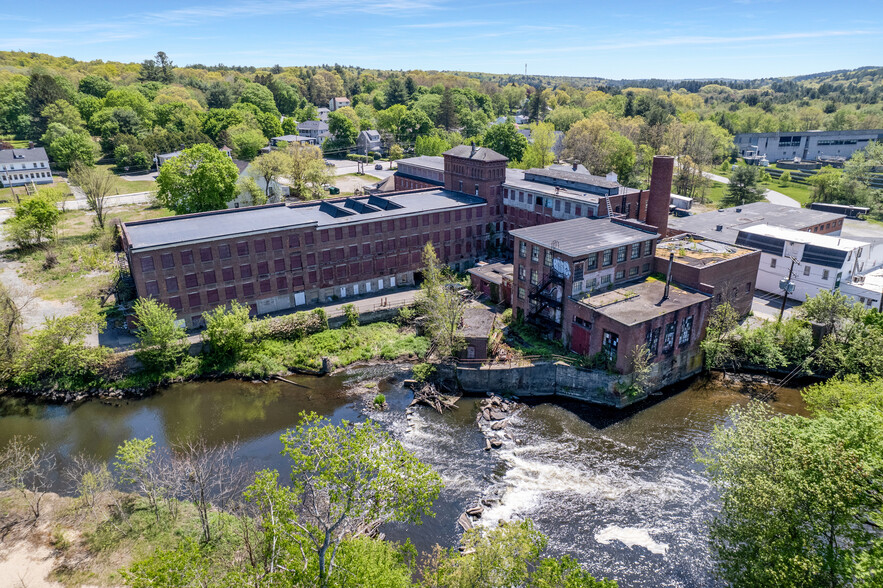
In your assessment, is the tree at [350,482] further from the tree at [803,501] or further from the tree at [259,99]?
the tree at [259,99]

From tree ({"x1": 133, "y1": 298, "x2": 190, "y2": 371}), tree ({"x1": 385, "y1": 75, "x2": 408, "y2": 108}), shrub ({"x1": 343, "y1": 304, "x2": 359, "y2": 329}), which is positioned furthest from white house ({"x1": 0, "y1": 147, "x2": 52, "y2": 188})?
tree ({"x1": 385, "y1": 75, "x2": 408, "y2": 108})

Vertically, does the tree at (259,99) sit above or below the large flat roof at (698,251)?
above

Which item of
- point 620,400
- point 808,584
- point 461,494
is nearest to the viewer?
point 808,584

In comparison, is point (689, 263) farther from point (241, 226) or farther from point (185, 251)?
point (185, 251)

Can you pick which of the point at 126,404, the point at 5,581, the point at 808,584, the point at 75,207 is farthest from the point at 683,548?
the point at 75,207

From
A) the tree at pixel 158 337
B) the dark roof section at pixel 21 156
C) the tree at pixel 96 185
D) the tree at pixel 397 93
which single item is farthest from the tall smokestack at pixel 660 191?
the tree at pixel 397 93

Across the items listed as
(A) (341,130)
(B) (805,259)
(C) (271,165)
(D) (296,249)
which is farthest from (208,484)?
(A) (341,130)

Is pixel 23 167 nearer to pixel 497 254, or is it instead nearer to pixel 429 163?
pixel 429 163
